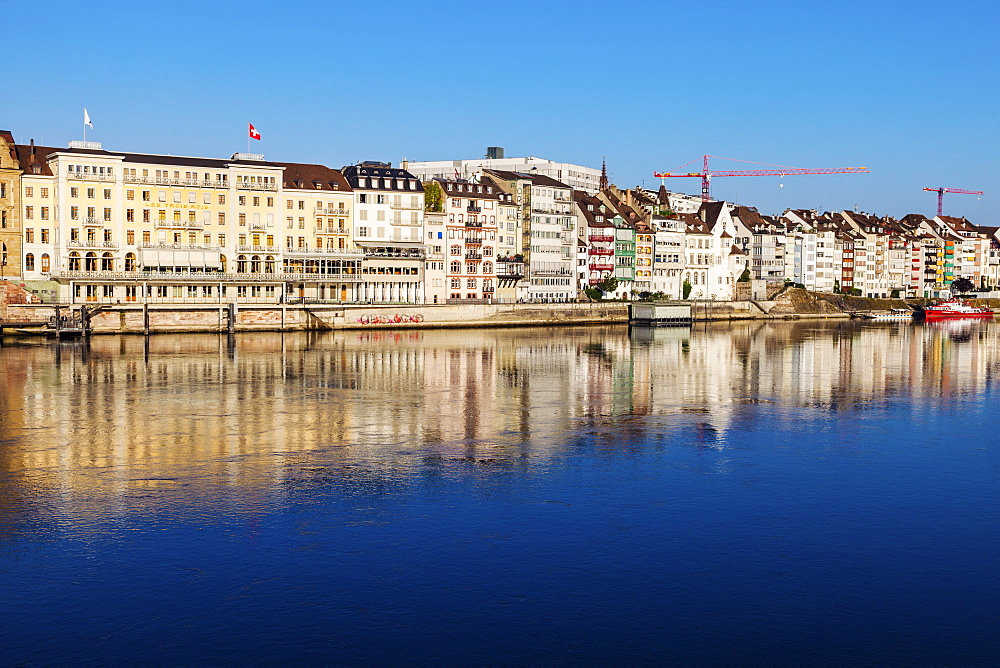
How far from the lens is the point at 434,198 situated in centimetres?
11506

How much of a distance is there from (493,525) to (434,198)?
91.8 metres

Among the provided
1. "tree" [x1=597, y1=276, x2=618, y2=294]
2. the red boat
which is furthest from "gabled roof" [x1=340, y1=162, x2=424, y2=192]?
the red boat

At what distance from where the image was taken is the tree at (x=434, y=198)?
113875 millimetres

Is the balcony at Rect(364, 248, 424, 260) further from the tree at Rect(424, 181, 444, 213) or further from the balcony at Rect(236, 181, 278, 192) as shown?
the balcony at Rect(236, 181, 278, 192)

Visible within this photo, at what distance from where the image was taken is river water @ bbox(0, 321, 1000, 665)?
18875mm

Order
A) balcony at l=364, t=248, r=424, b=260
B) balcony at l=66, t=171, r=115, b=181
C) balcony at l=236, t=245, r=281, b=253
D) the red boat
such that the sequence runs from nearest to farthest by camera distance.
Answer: balcony at l=66, t=171, r=115, b=181 → balcony at l=236, t=245, r=281, b=253 → balcony at l=364, t=248, r=424, b=260 → the red boat

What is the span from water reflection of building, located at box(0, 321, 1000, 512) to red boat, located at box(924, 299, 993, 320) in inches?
2692

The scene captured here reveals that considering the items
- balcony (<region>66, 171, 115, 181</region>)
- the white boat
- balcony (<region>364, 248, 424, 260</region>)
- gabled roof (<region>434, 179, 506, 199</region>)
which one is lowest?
the white boat

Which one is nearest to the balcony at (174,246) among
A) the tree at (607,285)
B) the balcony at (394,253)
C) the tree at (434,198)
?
the balcony at (394,253)

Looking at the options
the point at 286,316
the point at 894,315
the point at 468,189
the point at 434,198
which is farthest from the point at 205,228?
the point at 894,315

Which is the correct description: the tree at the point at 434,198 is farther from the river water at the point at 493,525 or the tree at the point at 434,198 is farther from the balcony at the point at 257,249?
the river water at the point at 493,525

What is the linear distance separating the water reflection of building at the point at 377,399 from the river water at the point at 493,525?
27 centimetres

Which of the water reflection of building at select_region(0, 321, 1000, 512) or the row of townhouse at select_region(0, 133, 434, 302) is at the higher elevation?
the row of townhouse at select_region(0, 133, 434, 302)

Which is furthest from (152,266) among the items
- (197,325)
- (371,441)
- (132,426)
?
(371,441)
